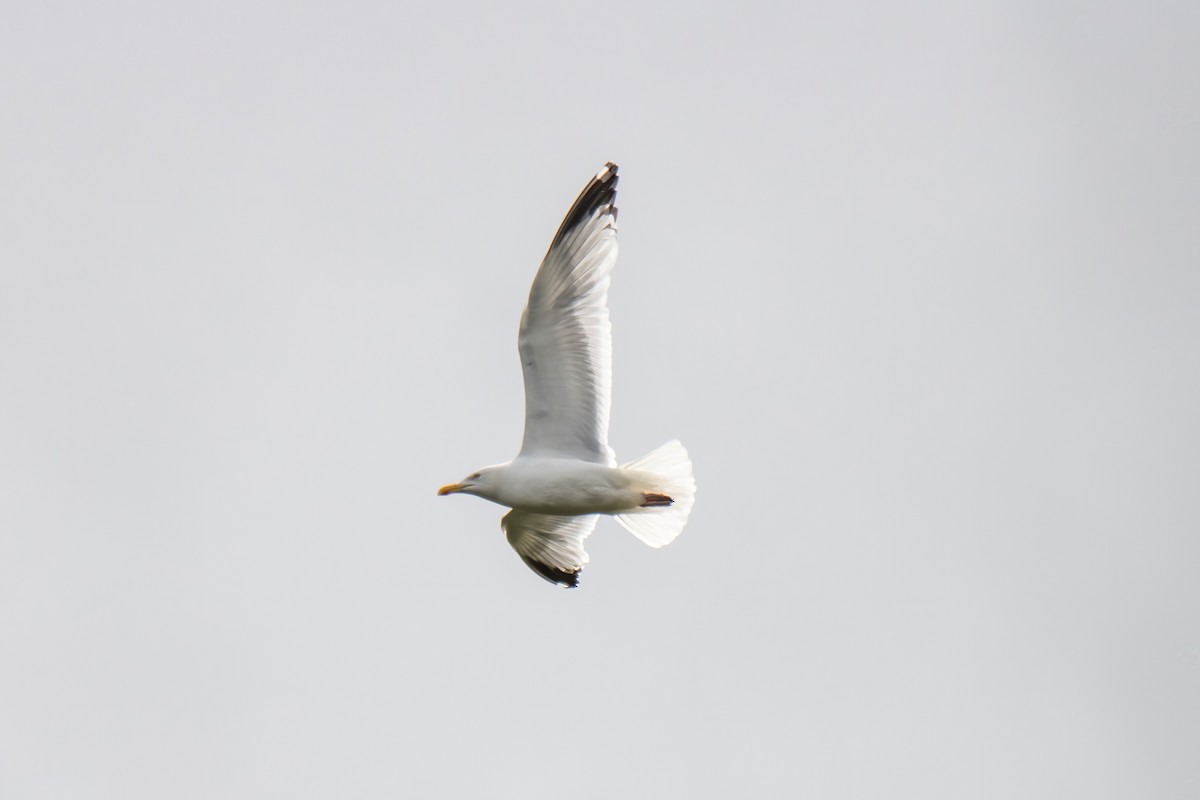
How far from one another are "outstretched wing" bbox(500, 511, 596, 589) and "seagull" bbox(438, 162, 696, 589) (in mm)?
482

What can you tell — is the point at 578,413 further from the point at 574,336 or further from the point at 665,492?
the point at 665,492

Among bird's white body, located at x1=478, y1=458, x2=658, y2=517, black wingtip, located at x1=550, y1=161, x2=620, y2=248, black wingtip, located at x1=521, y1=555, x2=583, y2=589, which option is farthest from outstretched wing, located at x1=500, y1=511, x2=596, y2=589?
black wingtip, located at x1=550, y1=161, x2=620, y2=248

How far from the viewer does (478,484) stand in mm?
12469

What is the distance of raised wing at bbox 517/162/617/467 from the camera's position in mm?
12219

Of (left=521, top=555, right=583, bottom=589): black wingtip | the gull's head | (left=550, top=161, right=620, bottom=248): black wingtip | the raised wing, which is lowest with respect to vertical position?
(left=521, top=555, right=583, bottom=589): black wingtip

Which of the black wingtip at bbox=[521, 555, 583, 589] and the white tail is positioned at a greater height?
the white tail

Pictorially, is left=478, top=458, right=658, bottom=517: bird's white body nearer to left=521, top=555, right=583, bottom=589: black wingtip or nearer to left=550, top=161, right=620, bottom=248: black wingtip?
left=521, top=555, right=583, bottom=589: black wingtip

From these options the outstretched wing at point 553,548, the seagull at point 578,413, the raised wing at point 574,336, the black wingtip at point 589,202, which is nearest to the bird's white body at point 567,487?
the seagull at point 578,413

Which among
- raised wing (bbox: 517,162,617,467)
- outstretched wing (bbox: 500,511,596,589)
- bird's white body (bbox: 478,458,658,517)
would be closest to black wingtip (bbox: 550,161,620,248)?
raised wing (bbox: 517,162,617,467)

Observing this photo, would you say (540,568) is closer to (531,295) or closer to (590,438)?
(590,438)

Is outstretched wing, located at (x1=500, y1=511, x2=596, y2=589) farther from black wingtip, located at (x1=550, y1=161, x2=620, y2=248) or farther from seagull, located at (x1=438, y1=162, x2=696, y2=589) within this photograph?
black wingtip, located at (x1=550, y1=161, x2=620, y2=248)

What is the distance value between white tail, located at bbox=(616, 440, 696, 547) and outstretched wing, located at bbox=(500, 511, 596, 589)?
56 cm

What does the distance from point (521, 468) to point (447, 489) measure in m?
0.57

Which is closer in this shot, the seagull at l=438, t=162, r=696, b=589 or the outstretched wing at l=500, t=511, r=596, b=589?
the seagull at l=438, t=162, r=696, b=589
